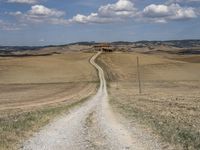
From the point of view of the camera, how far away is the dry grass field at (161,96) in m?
18.9

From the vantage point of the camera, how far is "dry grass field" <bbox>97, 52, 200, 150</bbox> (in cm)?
1895

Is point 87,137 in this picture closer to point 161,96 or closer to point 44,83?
point 161,96

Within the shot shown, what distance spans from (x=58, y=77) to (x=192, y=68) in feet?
116

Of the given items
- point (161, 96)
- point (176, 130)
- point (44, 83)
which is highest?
point (176, 130)

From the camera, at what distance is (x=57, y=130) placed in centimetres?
1981

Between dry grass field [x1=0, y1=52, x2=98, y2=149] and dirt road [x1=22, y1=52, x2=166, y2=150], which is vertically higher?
dirt road [x1=22, y1=52, x2=166, y2=150]

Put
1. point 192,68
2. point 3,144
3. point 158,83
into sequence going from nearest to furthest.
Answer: point 3,144, point 158,83, point 192,68

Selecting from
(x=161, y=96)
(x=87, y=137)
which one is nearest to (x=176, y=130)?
(x=87, y=137)

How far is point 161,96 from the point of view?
4778cm

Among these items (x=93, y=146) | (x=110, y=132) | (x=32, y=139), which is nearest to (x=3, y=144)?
(x=32, y=139)

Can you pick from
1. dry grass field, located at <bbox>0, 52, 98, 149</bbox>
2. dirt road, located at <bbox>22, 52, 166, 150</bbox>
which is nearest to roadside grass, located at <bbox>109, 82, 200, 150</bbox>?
dirt road, located at <bbox>22, 52, 166, 150</bbox>

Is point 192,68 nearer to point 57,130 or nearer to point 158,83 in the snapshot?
point 158,83

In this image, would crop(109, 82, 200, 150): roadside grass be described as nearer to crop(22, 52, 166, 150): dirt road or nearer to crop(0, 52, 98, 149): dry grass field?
crop(22, 52, 166, 150): dirt road

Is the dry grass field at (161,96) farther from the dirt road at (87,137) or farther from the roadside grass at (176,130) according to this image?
the dirt road at (87,137)
